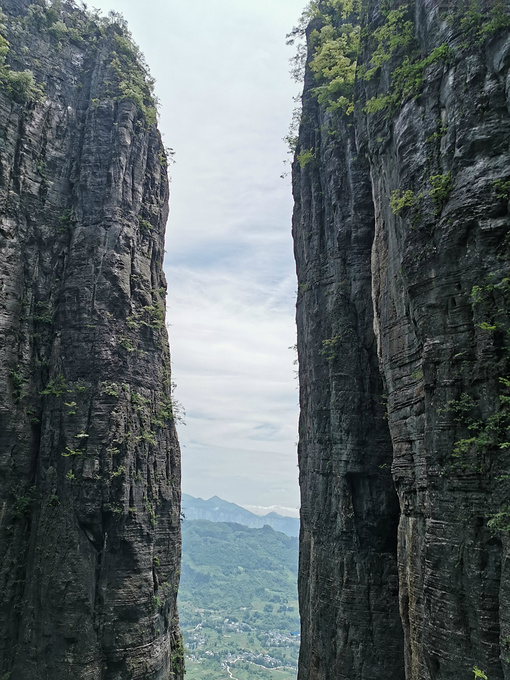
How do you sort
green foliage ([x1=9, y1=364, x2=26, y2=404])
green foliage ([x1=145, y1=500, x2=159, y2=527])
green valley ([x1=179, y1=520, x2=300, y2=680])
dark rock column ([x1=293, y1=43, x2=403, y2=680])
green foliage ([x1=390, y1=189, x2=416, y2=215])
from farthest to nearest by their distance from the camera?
green valley ([x1=179, y1=520, x2=300, y2=680]) → green foliage ([x1=145, y1=500, x2=159, y2=527]) → green foliage ([x1=9, y1=364, x2=26, y2=404]) → dark rock column ([x1=293, y1=43, x2=403, y2=680]) → green foliage ([x1=390, y1=189, x2=416, y2=215])

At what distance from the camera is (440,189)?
12117 mm

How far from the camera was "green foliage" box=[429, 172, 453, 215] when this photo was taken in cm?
1195

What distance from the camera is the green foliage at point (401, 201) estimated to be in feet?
43.6

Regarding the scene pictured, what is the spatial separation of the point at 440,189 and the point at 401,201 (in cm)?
149

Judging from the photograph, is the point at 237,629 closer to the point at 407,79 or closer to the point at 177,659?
the point at 177,659

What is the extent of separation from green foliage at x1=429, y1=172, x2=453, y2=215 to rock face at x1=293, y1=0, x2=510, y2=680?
0.05 m

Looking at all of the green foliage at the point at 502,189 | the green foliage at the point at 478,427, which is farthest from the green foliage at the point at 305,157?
the green foliage at the point at 478,427

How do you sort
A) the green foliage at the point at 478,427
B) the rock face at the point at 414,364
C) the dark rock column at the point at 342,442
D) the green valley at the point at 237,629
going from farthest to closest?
the green valley at the point at 237,629, the dark rock column at the point at 342,442, the rock face at the point at 414,364, the green foliage at the point at 478,427

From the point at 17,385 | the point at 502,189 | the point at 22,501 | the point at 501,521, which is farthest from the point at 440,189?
the point at 22,501

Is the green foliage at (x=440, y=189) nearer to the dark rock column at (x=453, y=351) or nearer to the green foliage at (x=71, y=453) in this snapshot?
the dark rock column at (x=453, y=351)

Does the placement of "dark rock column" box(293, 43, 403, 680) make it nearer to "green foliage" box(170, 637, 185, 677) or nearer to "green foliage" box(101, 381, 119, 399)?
"green foliage" box(170, 637, 185, 677)

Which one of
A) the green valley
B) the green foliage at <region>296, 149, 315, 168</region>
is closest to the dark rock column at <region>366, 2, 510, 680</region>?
the green foliage at <region>296, 149, 315, 168</region>

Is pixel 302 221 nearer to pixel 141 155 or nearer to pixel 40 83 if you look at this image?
→ pixel 141 155

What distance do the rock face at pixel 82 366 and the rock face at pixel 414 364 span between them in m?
→ 7.45
